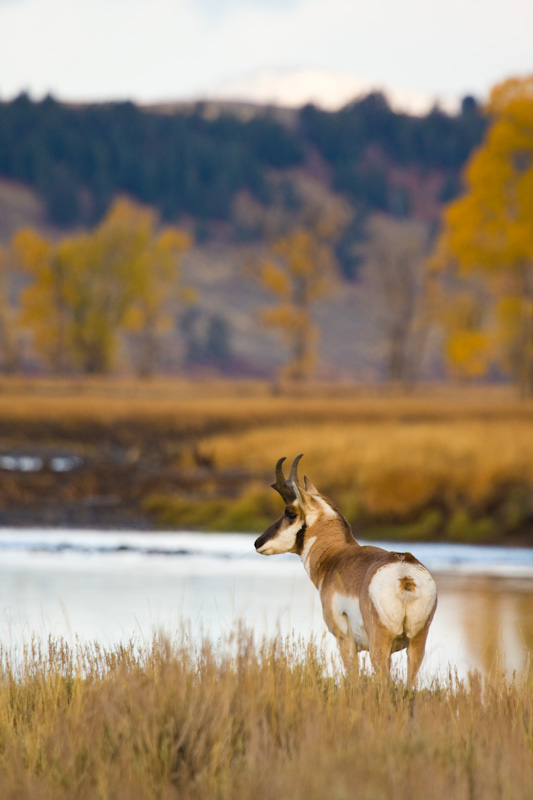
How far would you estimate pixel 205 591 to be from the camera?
46.7 ft

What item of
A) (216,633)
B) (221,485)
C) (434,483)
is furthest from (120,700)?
(221,485)

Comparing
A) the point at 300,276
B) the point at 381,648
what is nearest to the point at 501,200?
the point at 300,276

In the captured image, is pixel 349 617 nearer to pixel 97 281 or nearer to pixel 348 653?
pixel 348 653

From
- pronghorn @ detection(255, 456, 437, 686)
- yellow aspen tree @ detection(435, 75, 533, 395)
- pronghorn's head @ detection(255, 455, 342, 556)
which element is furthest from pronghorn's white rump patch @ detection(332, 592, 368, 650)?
yellow aspen tree @ detection(435, 75, 533, 395)

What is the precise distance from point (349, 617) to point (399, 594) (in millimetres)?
553

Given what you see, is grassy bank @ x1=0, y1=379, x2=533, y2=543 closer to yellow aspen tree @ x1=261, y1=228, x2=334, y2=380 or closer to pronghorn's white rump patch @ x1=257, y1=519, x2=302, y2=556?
pronghorn's white rump patch @ x1=257, y1=519, x2=302, y2=556

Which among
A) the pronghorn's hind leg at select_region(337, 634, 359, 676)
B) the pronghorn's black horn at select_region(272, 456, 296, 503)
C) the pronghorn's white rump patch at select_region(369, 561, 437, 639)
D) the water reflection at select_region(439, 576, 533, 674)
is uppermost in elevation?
the pronghorn's black horn at select_region(272, 456, 296, 503)

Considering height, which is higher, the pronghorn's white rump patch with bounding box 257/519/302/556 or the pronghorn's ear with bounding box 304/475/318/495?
the pronghorn's ear with bounding box 304/475/318/495

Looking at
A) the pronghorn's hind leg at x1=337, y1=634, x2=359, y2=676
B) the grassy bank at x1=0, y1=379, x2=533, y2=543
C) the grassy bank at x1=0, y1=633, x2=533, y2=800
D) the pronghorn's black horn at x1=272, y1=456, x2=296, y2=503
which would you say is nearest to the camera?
the grassy bank at x1=0, y1=633, x2=533, y2=800

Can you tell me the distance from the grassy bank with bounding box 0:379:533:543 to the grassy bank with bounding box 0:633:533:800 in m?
12.5

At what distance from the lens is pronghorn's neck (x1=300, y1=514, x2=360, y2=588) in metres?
7.50

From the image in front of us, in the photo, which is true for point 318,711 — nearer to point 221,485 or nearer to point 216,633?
point 216,633

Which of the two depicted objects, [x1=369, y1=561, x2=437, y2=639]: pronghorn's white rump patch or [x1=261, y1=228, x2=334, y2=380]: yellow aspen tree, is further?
[x1=261, y1=228, x2=334, y2=380]: yellow aspen tree

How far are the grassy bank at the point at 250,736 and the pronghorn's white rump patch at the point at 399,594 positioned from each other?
0.38m
